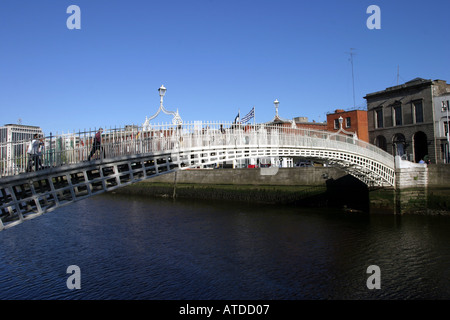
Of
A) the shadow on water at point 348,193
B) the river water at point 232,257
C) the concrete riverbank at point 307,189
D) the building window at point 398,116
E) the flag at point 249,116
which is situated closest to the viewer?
the river water at point 232,257

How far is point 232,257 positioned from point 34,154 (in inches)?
353

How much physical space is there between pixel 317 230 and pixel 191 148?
1026 cm

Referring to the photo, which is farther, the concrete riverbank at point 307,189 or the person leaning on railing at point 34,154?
the concrete riverbank at point 307,189

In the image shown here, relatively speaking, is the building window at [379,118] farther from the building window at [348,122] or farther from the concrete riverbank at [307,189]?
the concrete riverbank at [307,189]

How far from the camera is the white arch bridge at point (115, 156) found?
32.5 ft

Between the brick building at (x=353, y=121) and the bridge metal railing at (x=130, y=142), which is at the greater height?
the brick building at (x=353, y=121)

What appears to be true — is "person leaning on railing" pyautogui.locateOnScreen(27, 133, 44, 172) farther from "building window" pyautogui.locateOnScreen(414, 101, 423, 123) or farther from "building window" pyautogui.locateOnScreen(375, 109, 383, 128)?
"building window" pyautogui.locateOnScreen(375, 109, 383, 128)

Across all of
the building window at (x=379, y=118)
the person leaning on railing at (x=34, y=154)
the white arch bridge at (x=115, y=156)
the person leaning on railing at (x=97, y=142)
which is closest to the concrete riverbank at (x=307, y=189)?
the white arch bridge at (x=115, y=156)

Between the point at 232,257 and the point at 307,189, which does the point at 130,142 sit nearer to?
the point at 232,257

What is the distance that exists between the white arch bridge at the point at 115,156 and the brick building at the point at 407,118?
58.4ft

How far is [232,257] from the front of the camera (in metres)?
15.4
